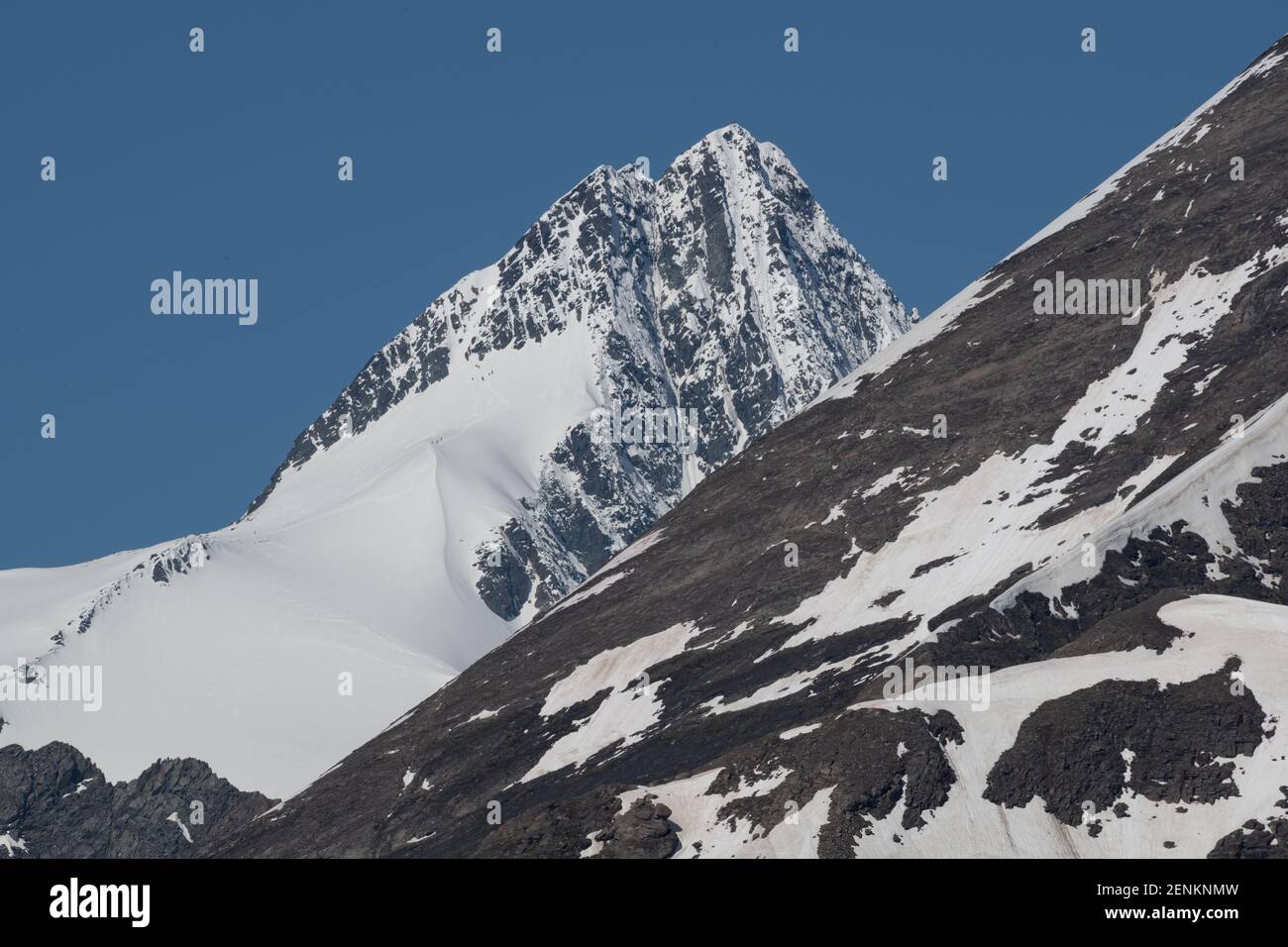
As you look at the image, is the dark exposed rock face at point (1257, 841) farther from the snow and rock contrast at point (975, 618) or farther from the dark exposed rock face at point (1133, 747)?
the dark exposed rock face at point (1133, 747)

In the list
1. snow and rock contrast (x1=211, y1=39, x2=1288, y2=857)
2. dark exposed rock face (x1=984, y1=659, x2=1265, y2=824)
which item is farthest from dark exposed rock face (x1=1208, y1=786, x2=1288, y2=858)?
dark exposed rock face (x1=984, y1=659, x2=1265, y2=824)

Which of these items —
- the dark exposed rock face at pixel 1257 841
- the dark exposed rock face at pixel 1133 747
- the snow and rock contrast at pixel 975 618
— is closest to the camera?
the dark exposed rock face at pixel 1257 841

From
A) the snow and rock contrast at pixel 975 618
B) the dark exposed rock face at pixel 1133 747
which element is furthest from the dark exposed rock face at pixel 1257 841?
the dark exposed rock face at pixel 1133 747

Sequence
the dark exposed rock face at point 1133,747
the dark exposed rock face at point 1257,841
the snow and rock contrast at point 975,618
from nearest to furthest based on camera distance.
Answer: the dark exposed rock face at point 1257,841
the dark exposed rock face at point 1133,747
the snow and rock contrast at point 975,618

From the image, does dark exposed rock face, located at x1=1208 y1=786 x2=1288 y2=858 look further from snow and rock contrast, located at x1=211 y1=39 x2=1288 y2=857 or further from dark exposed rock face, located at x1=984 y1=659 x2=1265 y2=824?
dark exposed rock face, located at x1=984 y1=659 x2=1265 y2=824

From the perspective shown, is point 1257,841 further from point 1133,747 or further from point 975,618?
point 975,618

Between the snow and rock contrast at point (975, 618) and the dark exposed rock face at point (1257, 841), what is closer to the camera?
the dark exposed rock face at point (1257, 841)

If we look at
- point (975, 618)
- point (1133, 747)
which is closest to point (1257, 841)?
point (1133, 747)

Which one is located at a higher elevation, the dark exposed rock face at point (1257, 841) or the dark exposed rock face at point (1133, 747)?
the dark exposed rock face at point (1133, 747)

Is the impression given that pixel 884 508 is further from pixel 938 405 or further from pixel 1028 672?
pixel 1028 672
